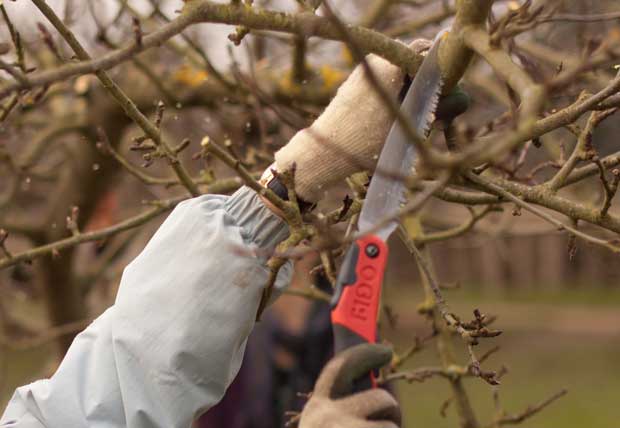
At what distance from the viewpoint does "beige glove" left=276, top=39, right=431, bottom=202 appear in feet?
4.99

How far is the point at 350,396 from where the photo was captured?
1312mm

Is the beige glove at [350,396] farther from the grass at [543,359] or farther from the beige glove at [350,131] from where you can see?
the grass at [543,359]

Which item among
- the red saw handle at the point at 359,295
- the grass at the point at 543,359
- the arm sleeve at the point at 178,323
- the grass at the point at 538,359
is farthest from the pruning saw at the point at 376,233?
the grass at the point at 538,359

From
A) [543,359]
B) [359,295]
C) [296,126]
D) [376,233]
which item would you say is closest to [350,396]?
[359,295]

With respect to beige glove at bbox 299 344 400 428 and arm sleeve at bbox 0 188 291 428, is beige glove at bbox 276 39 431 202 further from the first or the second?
beige glove at bbox 299 344 400 428

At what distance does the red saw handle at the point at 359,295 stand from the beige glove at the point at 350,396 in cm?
4

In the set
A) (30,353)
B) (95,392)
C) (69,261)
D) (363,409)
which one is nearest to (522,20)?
(363,409)

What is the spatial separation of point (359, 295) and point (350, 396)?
16 cm

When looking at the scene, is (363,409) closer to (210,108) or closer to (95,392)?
(95,392)

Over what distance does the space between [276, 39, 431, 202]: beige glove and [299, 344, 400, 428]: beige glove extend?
358 mm

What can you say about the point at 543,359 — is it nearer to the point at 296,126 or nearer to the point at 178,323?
the point at 296,126

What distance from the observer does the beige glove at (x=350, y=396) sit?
1.30 meters

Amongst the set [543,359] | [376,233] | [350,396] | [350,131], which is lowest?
[350,396]

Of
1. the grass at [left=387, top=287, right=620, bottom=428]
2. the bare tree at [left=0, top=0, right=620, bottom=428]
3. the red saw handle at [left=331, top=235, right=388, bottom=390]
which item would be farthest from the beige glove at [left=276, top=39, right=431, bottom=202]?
the grass at [left=387, top=287, right=620, bottom=428]
